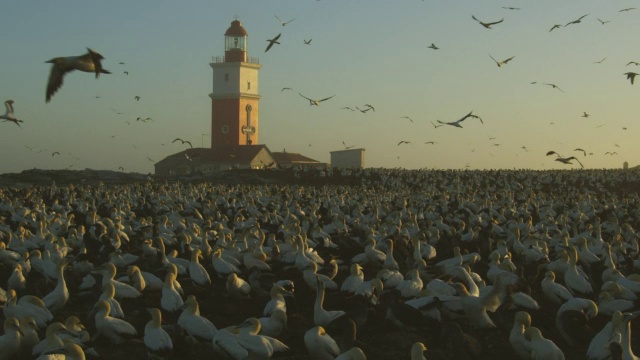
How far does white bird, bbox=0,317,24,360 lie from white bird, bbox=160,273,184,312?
2.51 meters

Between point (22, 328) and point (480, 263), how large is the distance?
33.8ft

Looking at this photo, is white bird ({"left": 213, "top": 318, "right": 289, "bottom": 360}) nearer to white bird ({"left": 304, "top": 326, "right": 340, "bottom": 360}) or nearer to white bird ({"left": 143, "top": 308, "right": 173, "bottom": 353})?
white bird ({"left": 304, "top": 326, "right": 340, "bottom": 360})

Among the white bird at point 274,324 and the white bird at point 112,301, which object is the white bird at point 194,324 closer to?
the white bird at point 274,324

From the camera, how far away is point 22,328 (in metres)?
11.1

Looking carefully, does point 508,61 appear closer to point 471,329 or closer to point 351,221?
point 351,221

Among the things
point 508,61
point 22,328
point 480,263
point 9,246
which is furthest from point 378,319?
point 508,61

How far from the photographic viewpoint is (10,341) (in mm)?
10773

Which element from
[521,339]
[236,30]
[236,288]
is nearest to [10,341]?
[236,288]

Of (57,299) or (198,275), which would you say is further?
(198,275)

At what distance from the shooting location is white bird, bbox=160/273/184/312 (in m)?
13.0

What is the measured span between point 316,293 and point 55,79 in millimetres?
4986

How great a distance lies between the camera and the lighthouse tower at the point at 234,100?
3167 inches

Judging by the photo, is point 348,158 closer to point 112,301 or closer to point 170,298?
point 170,298

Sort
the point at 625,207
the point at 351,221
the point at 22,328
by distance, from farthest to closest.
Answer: the point at 625,207 < the point at 351,221 < the point at 22,328
